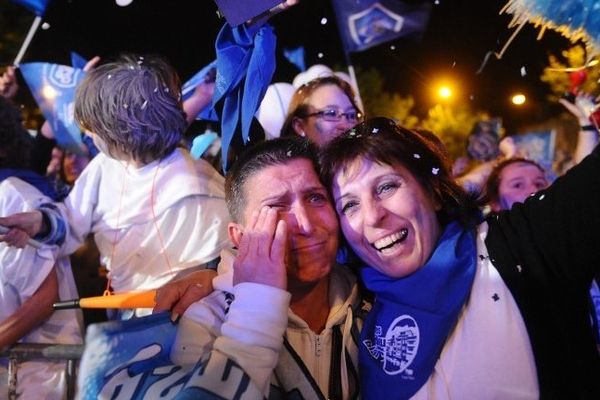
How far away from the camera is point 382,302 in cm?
191

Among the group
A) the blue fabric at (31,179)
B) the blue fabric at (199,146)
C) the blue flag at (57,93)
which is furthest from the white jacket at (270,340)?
the blue flag at (57,93)

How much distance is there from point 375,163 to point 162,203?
109 cm

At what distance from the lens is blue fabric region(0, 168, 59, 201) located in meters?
2.63

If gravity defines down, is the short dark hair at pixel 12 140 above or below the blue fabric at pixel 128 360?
above

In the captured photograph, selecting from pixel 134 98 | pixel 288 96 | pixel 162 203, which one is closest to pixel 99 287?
pixel 162 203

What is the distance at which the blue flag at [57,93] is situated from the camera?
3.01m

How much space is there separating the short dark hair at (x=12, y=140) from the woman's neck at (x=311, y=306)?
181cm

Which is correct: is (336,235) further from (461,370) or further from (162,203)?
(162,203)

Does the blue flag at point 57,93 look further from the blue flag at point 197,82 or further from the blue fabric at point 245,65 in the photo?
the blue fabric at point 245,65

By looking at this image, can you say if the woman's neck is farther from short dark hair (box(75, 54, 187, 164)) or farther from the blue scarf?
short dark hair (box(75, 54, 187, 164))

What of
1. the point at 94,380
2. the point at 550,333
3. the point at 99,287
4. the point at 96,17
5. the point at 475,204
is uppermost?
the point at 96,17

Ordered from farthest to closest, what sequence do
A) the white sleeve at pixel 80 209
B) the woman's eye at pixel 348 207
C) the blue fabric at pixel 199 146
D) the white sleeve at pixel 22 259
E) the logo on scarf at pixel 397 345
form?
the blue fabric at pixel 199 146
the white sleeve at pixel 80 209
the white sleeve at pixel 22 259
the woman's eye at pixel 348 207
the logo on scarf at pixel 397 345

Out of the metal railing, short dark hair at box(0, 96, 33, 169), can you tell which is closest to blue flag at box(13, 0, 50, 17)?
short dark hair at box(0, 96, 33, 169)

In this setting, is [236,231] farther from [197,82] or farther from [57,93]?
[57,93]
